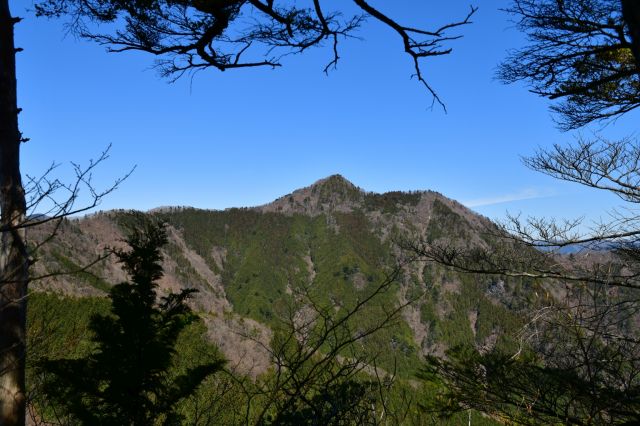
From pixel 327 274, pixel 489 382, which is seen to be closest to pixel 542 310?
pixel 489 382

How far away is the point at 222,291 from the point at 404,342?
7751 centimetres

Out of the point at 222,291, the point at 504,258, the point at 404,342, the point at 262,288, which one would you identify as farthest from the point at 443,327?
the point at 504,258

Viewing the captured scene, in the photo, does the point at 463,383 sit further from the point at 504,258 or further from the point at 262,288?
the point at 262,288

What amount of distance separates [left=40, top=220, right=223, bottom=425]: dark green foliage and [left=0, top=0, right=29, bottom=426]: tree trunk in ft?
6.73

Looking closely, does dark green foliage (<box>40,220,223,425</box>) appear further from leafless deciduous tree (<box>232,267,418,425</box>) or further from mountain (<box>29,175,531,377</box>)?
mountain (<box>29,175,531,377</box>)

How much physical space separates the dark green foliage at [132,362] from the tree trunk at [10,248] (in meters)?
2.05

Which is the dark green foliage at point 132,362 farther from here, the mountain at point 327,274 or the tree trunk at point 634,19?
the mountain at point 327,274

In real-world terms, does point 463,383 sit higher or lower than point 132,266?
lower

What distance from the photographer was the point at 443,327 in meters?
142

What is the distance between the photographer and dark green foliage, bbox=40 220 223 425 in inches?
228

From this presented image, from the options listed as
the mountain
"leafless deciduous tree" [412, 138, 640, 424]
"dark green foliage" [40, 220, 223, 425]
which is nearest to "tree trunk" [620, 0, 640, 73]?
"leafless deciduous tree" [412, 138, 640, 424]

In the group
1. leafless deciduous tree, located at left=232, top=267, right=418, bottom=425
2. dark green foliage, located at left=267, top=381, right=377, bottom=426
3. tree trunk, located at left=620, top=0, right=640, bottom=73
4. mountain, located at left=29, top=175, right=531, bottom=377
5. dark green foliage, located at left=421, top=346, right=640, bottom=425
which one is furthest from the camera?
mountain, located at left=29, top=175, right=531, bottom=377

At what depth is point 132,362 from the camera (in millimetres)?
6207

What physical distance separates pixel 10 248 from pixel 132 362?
318 cm
